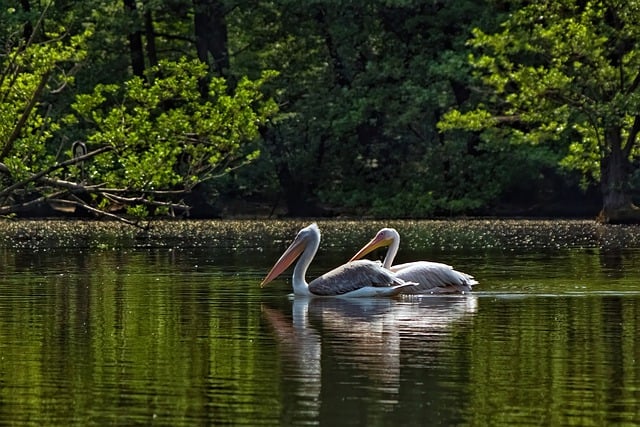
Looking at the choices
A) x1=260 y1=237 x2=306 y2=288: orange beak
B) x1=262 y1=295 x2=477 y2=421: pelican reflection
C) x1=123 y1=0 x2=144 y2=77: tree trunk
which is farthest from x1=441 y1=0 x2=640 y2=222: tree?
x1=262 y1=295 x2=477 y2=421: pelican reflection

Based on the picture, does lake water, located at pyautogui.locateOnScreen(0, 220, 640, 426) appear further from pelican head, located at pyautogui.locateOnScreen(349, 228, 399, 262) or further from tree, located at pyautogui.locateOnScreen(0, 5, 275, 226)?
tree, located at pyautogui.locateOnScreen(0, 5, 275, 226)

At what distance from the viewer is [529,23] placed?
2028 inches

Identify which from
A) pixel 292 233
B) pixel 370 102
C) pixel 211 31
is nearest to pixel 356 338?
pixel 292 233

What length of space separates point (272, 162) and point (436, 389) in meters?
46.6

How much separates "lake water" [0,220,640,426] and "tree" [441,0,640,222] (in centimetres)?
2104

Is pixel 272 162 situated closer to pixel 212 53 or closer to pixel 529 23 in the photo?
pixel 212 53

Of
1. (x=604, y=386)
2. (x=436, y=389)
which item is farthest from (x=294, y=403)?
(x=604, y=386)

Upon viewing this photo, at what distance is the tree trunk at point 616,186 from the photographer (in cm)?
4931

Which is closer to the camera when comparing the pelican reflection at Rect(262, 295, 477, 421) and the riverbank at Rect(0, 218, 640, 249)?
the pelican reflection at Rect(262, 295, 477, 421)

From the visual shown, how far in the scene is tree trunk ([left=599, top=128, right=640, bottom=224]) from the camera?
4931cm

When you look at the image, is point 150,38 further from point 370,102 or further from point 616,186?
point 616,186

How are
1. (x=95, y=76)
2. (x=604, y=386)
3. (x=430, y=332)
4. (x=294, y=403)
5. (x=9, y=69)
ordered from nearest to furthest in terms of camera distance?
(x=294, y=403)
(x=604, y=386)
(x=430, y=332)
(x=9, y=69)
(x=95, y=76)

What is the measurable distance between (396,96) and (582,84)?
32.6ft

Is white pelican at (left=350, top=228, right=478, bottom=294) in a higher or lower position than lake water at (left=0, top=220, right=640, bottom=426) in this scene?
higher
